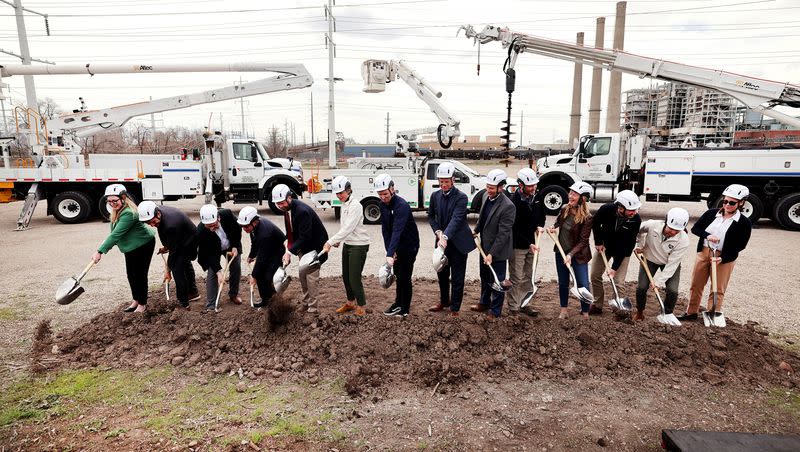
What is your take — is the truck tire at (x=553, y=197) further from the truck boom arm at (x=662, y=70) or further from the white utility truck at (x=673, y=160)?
the truck boom arm at (x=662, y=70)

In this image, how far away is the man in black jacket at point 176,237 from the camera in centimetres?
539

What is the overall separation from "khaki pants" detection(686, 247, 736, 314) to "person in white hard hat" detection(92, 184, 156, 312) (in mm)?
6482

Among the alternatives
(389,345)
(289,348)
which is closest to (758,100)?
(389,345)

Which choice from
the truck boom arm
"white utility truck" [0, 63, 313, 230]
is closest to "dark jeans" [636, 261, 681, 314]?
the truck boom arm

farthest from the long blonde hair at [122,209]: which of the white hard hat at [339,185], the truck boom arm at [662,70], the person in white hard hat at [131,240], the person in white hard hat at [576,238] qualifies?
the truck boom arm at [662,70]

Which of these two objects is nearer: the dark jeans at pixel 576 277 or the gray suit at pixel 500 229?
the gray suit at pixel 500 229

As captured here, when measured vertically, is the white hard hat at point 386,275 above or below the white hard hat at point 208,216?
below

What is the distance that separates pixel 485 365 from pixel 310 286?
7.63 feet

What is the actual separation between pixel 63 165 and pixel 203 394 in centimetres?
1249

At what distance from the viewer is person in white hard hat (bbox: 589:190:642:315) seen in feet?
16.2

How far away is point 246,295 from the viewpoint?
6.50m

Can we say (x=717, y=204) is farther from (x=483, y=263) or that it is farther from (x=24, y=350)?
(x=24, y=350)

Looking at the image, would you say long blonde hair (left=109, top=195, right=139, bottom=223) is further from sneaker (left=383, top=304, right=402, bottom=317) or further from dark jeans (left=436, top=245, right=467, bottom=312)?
dark jeans (left=436, top=245, right=467, bottom=312)

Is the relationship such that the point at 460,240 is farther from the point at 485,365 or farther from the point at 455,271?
the point at 485,365
